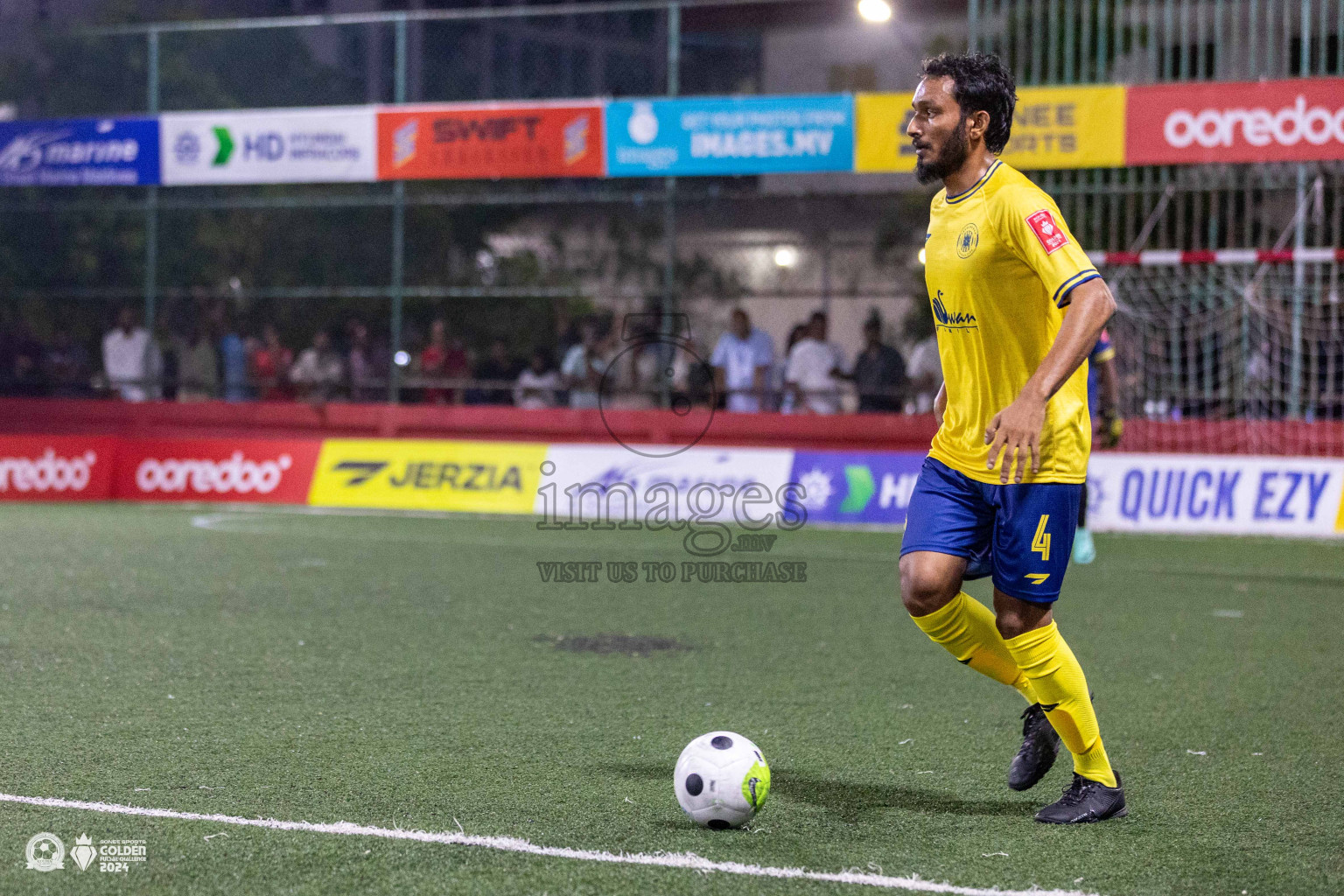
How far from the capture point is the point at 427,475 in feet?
51.3

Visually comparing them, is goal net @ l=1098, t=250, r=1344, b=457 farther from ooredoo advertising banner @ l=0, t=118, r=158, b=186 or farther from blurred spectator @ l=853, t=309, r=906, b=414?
ooredoo advertising banner @ l=0, t=118, r=158, b=186

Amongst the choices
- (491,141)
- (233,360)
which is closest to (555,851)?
(491,141)

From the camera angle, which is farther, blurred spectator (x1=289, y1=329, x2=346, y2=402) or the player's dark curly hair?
blurred spectator (x1=289, y1=329, x2=346, y2=402)

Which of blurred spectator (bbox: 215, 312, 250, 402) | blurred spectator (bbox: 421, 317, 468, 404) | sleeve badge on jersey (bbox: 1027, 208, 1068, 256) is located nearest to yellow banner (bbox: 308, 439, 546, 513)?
blurred spectator (bbox: 421, 317, 468, 404)

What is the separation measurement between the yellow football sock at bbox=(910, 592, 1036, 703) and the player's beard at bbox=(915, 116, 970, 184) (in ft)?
4.39

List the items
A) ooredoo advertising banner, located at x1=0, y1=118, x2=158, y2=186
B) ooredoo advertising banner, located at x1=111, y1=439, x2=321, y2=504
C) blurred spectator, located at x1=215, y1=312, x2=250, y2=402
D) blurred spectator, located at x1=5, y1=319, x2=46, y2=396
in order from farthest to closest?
blurred spectator, located at x1=5, y1=319, x2=46, y2=396 → blurred spectator, located at x1=215, y1=312, x2=250, y2=402 → ooredoo advertising banner, located at x1=0, y1=118, x2=158, y2=186 → ooredoo advertising banner, located at x1=111, y1=439, x2=321, y2=504

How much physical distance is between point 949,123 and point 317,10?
38069mm

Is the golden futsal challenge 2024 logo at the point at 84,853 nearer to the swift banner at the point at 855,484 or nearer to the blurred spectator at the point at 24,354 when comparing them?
the swift banner at the point at 855,484

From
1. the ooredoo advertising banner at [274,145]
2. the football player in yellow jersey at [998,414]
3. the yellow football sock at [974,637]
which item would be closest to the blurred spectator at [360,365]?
the ooredoo advertising banner at [274,145]

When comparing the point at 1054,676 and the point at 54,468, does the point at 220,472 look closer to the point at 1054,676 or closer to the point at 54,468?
the point at 54,468

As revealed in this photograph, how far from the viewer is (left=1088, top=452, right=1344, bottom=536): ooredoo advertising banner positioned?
13516 mm

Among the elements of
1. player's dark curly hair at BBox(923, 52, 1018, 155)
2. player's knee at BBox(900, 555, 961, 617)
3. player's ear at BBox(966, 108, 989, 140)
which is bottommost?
player's knee at BBox(900, 555, 961, 617)

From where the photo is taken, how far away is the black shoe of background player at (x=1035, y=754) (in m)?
4.73

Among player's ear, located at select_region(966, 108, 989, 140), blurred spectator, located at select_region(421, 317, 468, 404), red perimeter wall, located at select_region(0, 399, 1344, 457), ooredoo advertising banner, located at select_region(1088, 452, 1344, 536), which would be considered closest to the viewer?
player's ear, located at select_region(966, 108, 989, 140)
